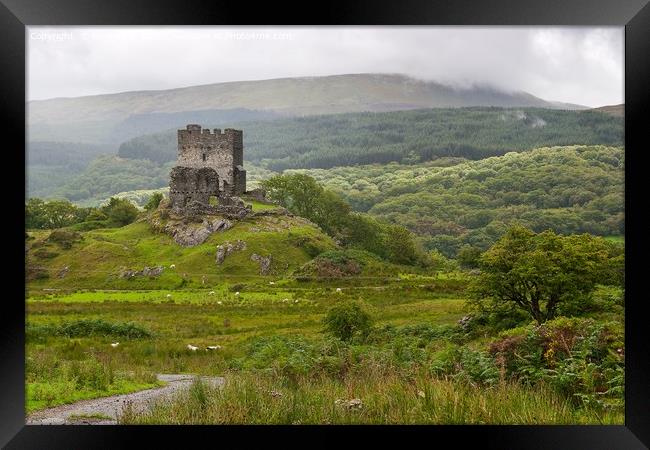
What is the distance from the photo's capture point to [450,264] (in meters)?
23.2

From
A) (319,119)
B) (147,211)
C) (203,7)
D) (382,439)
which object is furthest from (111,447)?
(319,119)

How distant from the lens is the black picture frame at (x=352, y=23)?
4641 millimetres

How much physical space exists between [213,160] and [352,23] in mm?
25450

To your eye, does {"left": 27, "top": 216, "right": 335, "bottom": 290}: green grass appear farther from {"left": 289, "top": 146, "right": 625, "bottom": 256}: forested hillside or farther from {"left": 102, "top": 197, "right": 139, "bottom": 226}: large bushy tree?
{"left": 289, "top": 146, "right": 625, "bottom": 256}: forested hillside

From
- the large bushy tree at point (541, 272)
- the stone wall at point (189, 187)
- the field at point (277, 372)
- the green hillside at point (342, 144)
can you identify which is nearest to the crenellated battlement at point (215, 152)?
the stone wall at point (189, 187)

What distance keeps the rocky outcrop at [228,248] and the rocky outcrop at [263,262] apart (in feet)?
2.43

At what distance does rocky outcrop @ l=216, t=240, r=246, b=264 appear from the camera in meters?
22.8

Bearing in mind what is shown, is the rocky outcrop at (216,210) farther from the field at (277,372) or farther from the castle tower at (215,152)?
the field at (277,372)

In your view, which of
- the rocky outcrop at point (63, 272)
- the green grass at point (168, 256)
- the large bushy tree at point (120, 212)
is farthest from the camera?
the large bushy tree at point (120, 212)

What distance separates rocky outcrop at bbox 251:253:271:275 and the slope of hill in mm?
16887

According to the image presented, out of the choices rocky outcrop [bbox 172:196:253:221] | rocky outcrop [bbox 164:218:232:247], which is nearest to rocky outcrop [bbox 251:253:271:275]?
rocky outcrop [bbox 164:218:232:247]

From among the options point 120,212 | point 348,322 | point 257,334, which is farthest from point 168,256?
point 348,322

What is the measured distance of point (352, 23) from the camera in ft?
15.3

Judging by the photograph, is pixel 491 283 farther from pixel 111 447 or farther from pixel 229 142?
pixel 229 142
